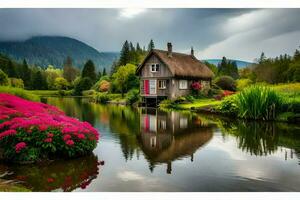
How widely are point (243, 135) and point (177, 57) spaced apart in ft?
56.1

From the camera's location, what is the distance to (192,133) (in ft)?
42.4

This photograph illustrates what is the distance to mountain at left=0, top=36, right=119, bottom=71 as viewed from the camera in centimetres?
1466

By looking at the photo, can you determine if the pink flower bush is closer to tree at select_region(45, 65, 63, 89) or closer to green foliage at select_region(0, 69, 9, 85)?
green foliage at select_region(0, 69, 9, 85)

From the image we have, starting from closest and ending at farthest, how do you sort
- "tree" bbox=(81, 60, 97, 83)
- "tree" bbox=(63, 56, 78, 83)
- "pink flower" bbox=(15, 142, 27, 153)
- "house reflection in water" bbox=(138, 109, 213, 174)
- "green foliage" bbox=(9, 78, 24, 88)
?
"pink flower" bbox=(15, 142, 27, 153), "house reflection in water" bbox=(138, 109, 213, 174), "green foliage" bbox=(9, 78, 24, 88), "tree" bbox=(81, 60, 97, 83), "tree" bbox=(63, 56, 78, 83)

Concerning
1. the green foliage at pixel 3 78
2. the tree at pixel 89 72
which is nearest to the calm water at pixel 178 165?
the green foliage at pixel 3 78

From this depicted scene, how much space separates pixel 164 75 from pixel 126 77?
5074 millimetres

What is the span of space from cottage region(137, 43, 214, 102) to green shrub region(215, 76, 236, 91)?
2.63m

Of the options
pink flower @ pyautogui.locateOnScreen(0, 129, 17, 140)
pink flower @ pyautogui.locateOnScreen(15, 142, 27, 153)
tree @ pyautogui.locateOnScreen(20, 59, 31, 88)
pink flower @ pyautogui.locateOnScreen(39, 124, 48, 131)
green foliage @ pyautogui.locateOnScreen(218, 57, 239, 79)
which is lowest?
pink flower @ pyautogui.locateOnScreen(15, 142, 27, 153)

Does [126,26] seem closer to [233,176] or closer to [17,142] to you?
[17,142]

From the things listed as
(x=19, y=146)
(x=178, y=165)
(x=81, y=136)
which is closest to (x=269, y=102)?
(x=178, y=165)

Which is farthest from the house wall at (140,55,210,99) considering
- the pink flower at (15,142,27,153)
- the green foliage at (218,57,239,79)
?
the pink flower at (15,142,27,153)

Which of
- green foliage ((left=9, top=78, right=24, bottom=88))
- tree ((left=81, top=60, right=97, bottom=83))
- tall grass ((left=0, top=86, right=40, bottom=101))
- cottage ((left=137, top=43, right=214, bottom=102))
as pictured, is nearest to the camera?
tall grass ((left=0, top=86, right=40, bottom=101))

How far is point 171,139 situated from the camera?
1167 cm
